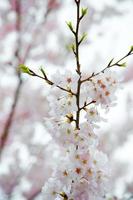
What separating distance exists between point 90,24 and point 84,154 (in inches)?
223

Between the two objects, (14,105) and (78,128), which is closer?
(78,128)

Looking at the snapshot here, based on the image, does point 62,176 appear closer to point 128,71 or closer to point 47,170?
point 47,170

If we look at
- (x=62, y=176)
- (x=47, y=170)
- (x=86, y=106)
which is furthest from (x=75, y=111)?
(x=47, y=170)

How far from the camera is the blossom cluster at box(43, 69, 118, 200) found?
5.57 feet

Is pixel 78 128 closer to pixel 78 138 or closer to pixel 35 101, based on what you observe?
pixel 78 138

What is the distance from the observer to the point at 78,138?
5.60 ft

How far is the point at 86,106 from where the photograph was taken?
1.73 metres

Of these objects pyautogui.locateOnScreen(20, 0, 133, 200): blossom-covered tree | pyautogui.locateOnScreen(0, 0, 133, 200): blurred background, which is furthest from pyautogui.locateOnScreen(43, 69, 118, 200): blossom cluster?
pyautogui.locateOnScreen(0, 0, 133, 200): blurred background

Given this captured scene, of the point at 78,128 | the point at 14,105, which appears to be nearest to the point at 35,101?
the point at 14,105

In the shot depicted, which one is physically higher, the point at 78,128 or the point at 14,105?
the point at 14,105

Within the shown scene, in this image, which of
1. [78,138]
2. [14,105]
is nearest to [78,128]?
[78,138]

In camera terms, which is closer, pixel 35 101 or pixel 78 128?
pixel 78 128

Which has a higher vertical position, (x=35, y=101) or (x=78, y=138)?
(x=35, y=101)

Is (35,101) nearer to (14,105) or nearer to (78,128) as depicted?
(14,105)
